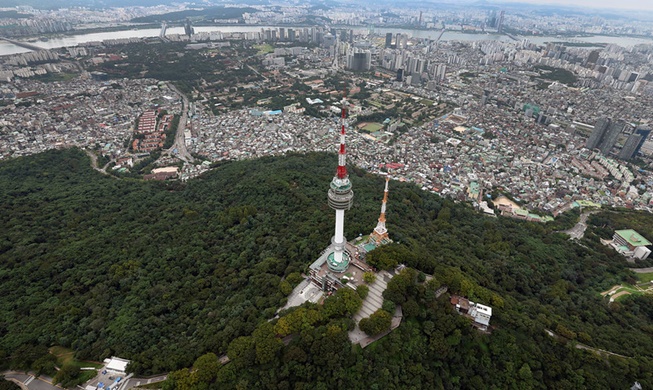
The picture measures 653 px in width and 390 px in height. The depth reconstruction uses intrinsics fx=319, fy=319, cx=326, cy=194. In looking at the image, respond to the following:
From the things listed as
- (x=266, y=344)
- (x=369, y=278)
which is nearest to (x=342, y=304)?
(x=369, y=278)

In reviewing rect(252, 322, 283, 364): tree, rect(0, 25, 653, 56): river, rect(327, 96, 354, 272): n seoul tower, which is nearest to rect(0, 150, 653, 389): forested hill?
rect(252, 322, 283, 364): tree

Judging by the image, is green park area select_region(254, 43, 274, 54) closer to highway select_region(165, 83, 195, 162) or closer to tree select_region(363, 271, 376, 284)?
highway select_region(165, 83, 195, 162)

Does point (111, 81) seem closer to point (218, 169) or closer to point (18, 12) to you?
point (218, 169)

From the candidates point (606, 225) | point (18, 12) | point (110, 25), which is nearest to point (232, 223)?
point (606, 225)

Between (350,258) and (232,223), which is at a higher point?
(350,258)

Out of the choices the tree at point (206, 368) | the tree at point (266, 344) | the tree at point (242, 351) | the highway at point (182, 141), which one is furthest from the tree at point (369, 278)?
the highway at point (182, 141)

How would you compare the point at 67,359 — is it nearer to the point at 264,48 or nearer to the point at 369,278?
the point at 369,278
